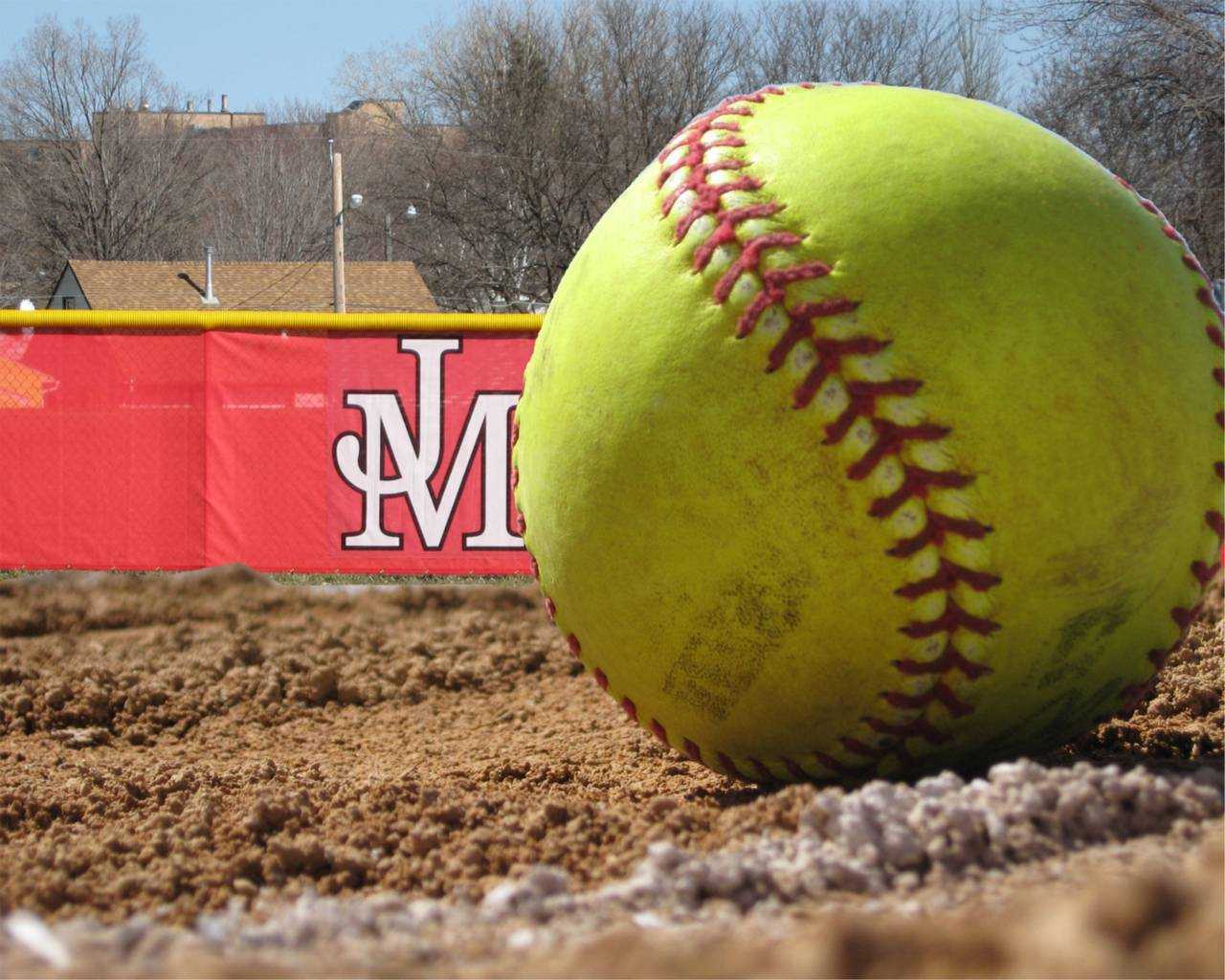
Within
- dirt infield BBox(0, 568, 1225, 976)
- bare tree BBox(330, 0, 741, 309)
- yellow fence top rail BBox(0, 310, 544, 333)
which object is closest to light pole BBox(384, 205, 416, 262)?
bare tree BBox(330, 0, 741, 309)

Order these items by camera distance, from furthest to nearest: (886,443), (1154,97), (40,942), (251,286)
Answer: (251,286), (1154,97), (886,443), (40,942)

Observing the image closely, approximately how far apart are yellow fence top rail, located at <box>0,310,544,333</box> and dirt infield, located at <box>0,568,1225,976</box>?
2.87m

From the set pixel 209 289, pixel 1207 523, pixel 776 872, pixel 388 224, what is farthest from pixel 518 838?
pixel 388 224

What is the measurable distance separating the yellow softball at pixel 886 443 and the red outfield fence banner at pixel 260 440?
196 inches

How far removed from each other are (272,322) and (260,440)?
72 cm

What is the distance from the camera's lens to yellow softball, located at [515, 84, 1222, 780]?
254 centimetres

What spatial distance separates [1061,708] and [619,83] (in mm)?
34803

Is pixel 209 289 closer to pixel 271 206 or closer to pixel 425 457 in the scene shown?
pixel 271 206

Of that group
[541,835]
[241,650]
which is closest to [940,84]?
[241,650]

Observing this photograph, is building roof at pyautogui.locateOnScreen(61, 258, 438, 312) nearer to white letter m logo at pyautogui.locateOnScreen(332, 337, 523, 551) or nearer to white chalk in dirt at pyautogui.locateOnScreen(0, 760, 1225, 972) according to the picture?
white letter m logo at pyautogui.locateOnScreen(332, 337, 523, 551)

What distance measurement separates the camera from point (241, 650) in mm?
5426

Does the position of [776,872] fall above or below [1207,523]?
below

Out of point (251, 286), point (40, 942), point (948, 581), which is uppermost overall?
point (251, 286)

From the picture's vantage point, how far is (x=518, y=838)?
2.68 metres
